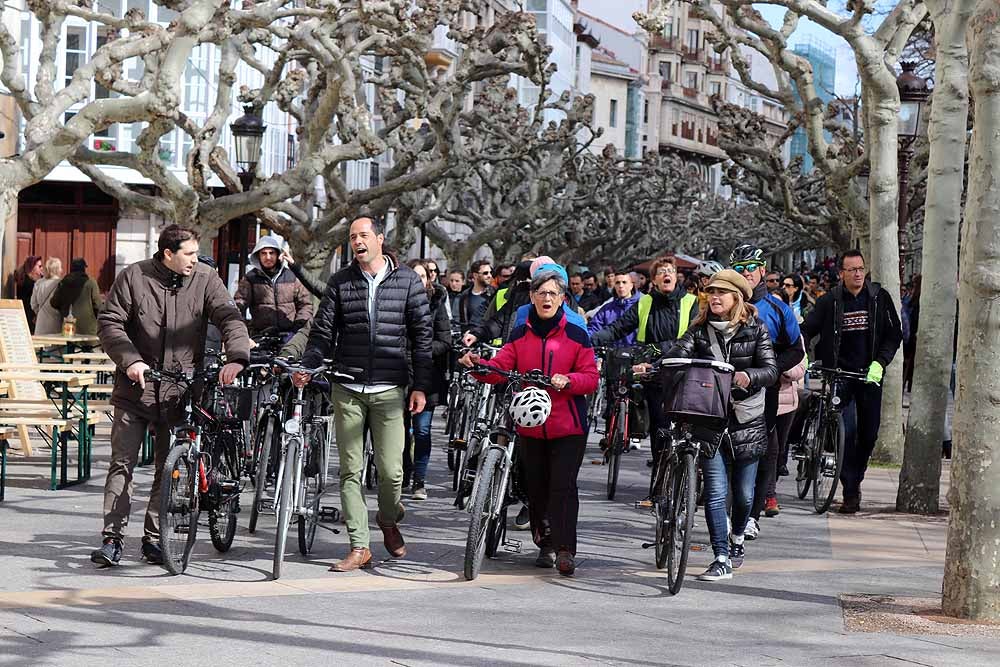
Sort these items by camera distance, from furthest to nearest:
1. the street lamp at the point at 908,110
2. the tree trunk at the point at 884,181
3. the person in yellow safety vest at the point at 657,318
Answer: the street lamp at the point at 908,110 → the tree trunk at the point at 884,181 → the person in yellow safety vest at the point at 657,318

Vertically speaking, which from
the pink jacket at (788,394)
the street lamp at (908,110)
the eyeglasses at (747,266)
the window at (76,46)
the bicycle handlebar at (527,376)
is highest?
the window at (76,46)

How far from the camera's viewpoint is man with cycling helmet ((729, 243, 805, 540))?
1147 cm

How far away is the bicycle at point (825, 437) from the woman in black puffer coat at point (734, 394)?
276cm

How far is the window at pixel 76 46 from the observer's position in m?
40.3

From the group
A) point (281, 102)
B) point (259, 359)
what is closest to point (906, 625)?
point (259, 359)

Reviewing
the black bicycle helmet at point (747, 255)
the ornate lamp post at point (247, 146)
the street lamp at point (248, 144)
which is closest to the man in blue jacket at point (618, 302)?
the black bicycle helmet at point (747, 255)

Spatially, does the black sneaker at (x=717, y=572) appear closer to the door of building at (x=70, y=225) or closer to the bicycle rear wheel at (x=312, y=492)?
the bicycle rear wheel at (x=312, y=492)

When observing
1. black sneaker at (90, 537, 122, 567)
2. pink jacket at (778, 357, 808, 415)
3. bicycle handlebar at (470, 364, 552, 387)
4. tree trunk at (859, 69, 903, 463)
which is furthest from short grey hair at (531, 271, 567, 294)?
tree trunk at (859, 69, 903, 463)

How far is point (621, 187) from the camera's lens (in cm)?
6394

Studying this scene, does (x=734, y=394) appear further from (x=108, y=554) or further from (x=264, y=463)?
(x=108, y=554)

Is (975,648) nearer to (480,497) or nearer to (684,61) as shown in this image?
(480,497)

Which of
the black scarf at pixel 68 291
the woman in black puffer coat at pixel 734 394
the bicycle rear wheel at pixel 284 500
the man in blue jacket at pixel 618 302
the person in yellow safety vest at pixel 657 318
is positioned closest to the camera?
the bicycle rear wheel at pixel 284 500

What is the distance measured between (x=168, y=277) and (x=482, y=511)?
6.84 feet

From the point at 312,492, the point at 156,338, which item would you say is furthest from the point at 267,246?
the point at 156,338
